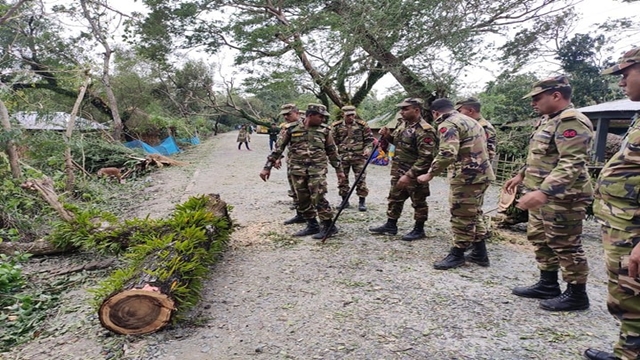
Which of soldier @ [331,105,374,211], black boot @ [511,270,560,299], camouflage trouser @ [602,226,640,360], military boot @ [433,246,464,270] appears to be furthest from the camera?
soldier @ [331,105,374,211]

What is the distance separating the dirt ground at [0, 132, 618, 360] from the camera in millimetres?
2416

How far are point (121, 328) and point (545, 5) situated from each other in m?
12.6

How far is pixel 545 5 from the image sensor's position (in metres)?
10.4

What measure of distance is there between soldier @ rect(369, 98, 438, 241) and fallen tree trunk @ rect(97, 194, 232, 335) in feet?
7.39

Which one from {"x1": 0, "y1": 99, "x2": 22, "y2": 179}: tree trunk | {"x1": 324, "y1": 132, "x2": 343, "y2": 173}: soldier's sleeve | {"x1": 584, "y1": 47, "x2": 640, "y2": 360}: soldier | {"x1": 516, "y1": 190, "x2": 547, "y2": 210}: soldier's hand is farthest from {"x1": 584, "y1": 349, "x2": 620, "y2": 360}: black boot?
{"x1": 0, "y1": 99, "x2": 22, "y2": 179}: tree trunk

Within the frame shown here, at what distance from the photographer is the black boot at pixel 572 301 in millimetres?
2812

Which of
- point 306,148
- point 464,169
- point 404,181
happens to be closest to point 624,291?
point 464,169

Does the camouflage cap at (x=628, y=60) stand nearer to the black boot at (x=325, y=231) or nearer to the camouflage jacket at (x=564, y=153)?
the camouflage jacket at (x=564, y=153)

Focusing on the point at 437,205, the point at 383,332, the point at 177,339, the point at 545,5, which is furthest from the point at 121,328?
the point at 545,5

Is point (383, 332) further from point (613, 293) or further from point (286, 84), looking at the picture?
point (286, 84)

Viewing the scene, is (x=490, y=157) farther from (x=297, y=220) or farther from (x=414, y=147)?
(x=297, y=220)

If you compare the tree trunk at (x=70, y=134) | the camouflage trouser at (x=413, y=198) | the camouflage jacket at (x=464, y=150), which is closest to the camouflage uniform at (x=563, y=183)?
the camouflage jacket at (x=464, y=150)

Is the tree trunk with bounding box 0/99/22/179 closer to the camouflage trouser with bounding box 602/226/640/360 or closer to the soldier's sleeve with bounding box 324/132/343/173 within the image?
the soldier's sleeve with bounding box 324/132/343/173

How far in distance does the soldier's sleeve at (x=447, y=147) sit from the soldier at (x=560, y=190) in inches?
25.2
